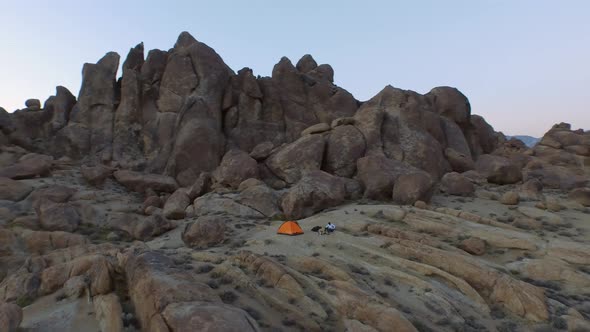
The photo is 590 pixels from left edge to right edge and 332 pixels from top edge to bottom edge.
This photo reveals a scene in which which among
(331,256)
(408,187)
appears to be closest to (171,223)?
(331,256)

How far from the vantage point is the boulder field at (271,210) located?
15.3m

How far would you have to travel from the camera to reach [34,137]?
48219 millimetres

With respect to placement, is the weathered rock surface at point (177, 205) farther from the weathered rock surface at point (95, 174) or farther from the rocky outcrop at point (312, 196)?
the weathered rock surface at point (95, 174)

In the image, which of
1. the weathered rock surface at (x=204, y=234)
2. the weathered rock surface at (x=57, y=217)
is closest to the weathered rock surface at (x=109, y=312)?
the weathered rock surface at (x=204, y=234)

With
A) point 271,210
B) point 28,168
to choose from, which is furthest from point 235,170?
point 28,168

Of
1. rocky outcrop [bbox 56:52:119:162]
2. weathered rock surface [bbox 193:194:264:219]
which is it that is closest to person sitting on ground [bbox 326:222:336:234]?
weathered rock surface [bbox 193:194:264:219]

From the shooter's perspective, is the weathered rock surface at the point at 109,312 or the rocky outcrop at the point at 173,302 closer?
the rocky outcrop at the point at 173,302

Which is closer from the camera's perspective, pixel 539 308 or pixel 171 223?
pixel 539 308

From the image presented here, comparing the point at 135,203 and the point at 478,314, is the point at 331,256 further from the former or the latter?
the point at 135,203

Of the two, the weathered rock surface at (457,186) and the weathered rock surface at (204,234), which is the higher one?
the weathered rock surface at (457,186)

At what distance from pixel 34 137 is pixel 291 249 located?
42618mm

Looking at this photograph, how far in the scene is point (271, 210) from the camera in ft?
105

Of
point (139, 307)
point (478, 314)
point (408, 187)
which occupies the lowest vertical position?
point (478, 314)

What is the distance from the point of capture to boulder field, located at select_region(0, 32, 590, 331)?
50.2ft
